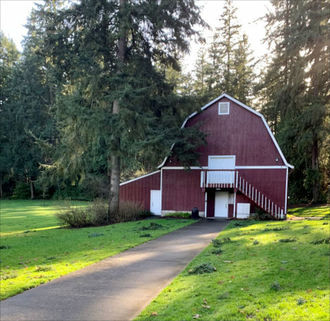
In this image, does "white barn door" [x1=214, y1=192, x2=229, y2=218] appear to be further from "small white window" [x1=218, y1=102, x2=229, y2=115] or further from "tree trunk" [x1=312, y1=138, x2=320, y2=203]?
"tree trunk" [x1=312, y1=138, x2=320, y2=203]

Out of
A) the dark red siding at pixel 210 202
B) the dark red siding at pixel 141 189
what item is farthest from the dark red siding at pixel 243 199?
the dark red siding at pixel 141 189

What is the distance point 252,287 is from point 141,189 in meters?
17.7

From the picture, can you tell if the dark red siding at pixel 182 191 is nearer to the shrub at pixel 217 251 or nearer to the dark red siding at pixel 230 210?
the dark red siding at pixel 230 210

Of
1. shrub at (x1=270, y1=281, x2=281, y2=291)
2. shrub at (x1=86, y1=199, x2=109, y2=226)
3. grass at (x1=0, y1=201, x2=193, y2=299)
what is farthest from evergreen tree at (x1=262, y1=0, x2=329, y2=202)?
shrub at (x1=270, y1=281, x2=281, y2=291)

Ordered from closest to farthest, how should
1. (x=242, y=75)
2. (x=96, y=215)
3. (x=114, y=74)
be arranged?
(x=96, y=215), (x=114, y=74), (x=242, y=75)

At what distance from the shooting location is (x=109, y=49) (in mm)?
18578

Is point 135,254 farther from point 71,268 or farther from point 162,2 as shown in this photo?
point 162,2

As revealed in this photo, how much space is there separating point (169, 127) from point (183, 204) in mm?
5582

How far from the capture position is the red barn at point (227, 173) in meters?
19.9

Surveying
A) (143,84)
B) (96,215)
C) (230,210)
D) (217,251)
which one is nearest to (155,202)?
(230,210)

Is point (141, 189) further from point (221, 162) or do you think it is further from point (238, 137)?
point (238, 137)

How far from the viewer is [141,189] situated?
74.7 ft

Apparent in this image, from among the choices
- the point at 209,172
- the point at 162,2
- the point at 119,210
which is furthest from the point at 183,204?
the point at 162,2

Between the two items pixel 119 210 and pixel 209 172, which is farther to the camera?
pixel 209 172
